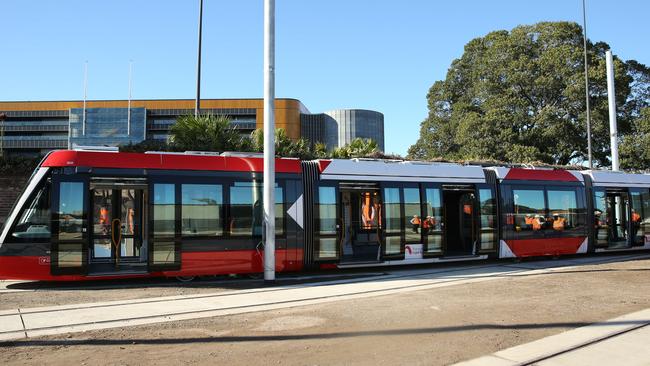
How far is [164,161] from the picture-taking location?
1254cm

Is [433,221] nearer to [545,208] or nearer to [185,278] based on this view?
[545,208]

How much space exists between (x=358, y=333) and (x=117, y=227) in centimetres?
717

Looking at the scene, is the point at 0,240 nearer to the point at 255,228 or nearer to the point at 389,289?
the point at 255,228

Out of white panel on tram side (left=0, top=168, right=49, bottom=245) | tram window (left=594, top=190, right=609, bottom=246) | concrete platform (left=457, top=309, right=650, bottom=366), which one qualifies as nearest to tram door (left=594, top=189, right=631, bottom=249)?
tram window (left=594, top=190, right=609, bottom=246)

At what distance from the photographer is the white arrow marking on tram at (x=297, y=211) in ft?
44.7

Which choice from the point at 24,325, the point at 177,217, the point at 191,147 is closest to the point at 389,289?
the point at 177,217

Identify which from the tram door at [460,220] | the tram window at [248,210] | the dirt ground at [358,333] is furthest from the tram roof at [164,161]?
the tram door at [460,220]

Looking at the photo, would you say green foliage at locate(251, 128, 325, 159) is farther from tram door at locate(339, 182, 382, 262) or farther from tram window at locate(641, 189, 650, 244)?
tram window at locate(641, 189, 650, 244)

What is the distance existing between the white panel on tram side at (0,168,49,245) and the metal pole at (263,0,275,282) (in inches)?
190

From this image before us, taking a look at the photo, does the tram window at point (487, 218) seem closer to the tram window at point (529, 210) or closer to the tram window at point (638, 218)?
the tram window at point (529, 210)

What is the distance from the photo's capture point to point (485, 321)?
8.33m

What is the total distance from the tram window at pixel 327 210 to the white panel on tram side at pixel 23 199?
6.51m

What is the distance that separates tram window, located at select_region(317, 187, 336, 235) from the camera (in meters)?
14.0

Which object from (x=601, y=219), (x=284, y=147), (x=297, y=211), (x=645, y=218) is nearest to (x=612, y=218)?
(x=601, y=219)
